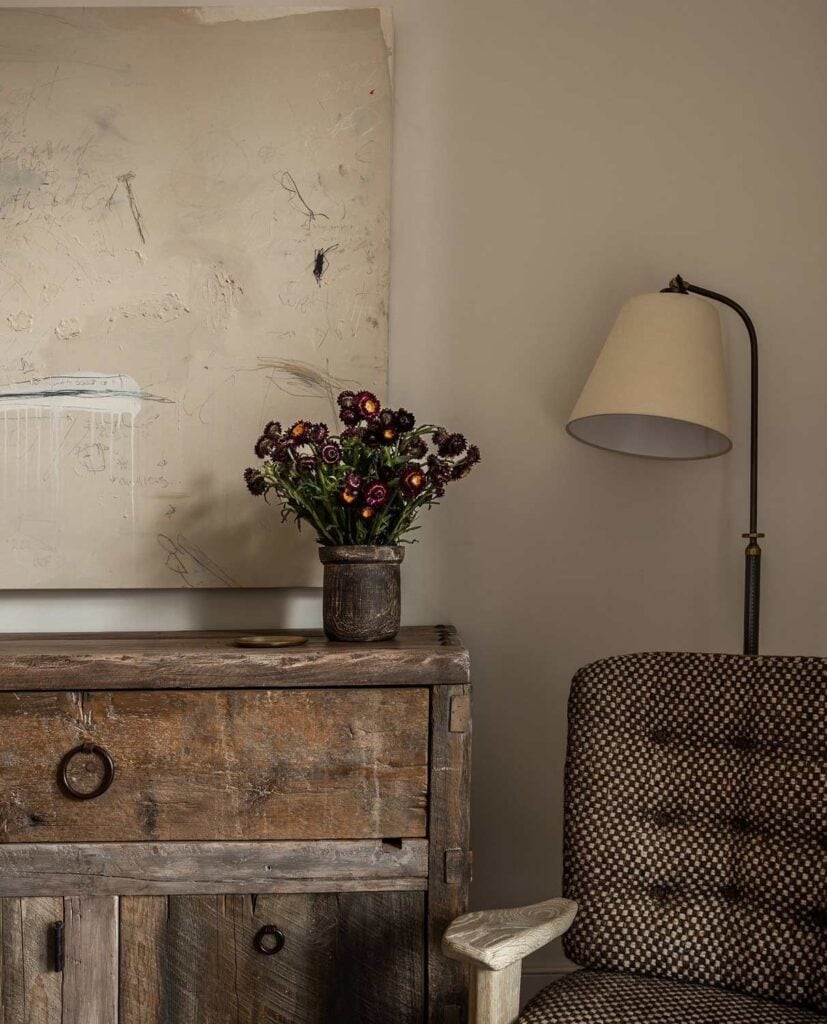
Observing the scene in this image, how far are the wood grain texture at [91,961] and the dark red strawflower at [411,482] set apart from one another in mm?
794

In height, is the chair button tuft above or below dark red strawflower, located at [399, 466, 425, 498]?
below

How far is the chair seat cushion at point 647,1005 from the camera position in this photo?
3.82ft

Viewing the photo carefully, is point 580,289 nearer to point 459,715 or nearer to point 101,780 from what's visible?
point 459,715

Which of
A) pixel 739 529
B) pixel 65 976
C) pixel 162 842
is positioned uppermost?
pixel 739 529

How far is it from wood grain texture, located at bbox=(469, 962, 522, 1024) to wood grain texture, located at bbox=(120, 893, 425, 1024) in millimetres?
245

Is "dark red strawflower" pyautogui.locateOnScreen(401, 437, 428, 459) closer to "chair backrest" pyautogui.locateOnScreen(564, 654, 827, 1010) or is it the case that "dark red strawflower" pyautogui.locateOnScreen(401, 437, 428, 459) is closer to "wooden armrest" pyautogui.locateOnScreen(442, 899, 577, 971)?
"chair backrest" pyautogui.locateOnScreen(564, 654, 827, 1010)

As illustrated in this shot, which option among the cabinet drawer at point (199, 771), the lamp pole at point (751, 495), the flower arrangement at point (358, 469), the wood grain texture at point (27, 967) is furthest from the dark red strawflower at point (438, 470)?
the wood grain texture at point (27, 967)

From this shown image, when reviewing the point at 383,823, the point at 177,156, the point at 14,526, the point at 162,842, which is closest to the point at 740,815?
the point at 383,823

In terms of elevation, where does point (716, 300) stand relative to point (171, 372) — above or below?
above

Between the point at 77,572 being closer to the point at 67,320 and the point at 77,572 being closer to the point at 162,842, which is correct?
the point at 67,320

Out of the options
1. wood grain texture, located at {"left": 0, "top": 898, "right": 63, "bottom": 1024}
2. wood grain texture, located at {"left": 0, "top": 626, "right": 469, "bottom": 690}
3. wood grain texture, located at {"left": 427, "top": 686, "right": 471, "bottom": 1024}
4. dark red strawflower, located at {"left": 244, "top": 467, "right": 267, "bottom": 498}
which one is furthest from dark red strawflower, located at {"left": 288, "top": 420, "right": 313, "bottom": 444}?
wood grain texture, located at {"left": 0, "top": 898, "right": 63, "bottom": 1024}

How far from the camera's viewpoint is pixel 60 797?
1384 mm

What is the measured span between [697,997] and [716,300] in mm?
1239

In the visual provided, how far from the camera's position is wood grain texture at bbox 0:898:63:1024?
1.38 meters
